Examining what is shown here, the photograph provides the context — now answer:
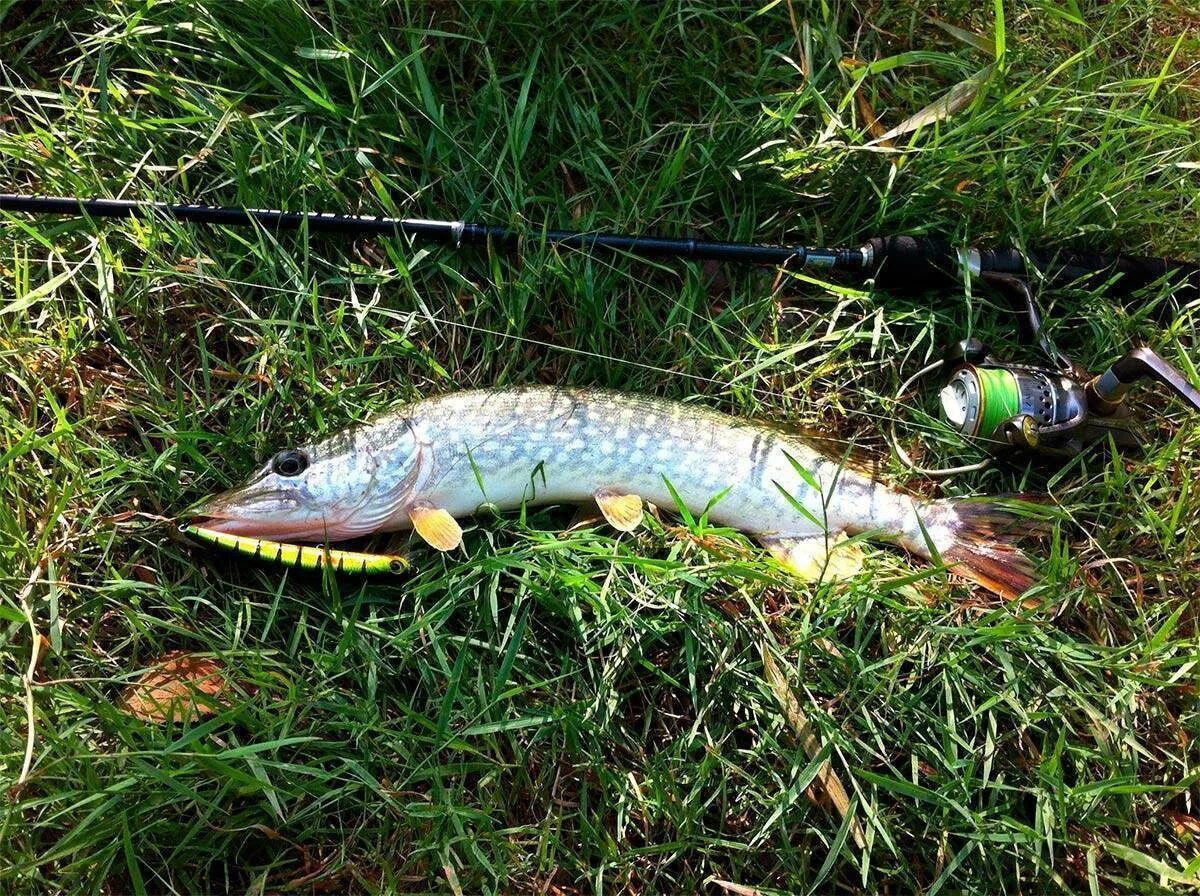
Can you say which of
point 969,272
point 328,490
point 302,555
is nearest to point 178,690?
point 302,555

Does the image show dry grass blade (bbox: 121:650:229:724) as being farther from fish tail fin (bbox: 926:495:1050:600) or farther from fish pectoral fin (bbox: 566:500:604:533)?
fish tail fin (bbox: 926:495:1050:600)

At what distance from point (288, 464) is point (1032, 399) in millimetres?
2032

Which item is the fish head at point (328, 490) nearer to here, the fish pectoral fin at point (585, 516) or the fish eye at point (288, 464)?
the fish eye at point (288, 464)

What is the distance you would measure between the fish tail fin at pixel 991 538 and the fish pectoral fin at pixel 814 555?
25 cm

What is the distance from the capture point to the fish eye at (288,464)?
203cm

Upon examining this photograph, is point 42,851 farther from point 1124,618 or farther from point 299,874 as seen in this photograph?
point 1124,618

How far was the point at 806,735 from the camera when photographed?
6.43 ft

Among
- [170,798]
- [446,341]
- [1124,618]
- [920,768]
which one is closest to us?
[170,798]

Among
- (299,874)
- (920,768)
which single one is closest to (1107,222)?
(920,768)

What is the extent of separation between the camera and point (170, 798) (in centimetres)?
182

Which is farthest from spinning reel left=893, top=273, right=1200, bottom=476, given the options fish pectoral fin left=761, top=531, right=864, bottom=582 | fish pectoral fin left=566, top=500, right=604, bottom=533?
fish pectoral fin left=566, top=500, right=604, bottom=533

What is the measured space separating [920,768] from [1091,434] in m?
1.06

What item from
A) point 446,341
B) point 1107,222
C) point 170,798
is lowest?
point 170,798

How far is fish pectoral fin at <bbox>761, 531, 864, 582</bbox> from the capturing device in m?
2.11
